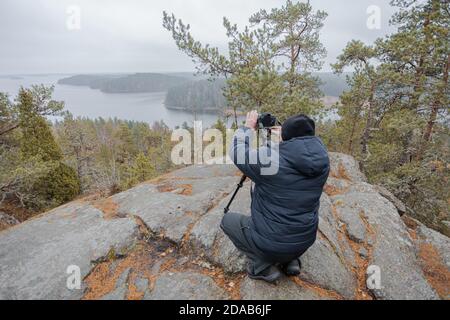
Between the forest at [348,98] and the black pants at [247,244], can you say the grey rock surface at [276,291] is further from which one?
the forest at [348,98]

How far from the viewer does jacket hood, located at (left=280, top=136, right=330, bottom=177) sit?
2489mm

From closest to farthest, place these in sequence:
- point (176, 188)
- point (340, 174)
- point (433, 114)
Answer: point (176, 188) → point (340, 174) → point (433, 114)

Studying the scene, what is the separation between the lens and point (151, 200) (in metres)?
5.48

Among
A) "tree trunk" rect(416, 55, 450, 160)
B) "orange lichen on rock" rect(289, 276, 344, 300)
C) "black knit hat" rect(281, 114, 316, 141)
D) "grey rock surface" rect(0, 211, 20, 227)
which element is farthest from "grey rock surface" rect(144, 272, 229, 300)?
"grey rock surface" rect(0, 211, 20, 227)

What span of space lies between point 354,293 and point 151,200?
4.17 metres

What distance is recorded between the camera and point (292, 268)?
10.4 feet

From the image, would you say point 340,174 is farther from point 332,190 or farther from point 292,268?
point 292,268

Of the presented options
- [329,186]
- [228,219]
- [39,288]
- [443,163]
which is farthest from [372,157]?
[39,288]

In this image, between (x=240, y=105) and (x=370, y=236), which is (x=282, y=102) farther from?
(x=370, y=236)

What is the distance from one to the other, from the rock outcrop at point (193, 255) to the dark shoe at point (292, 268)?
0.13 m

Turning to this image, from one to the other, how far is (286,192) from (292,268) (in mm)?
1225

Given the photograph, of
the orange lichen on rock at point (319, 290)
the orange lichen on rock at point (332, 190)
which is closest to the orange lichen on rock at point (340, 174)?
the orange lichen on rock at point (332, 190)

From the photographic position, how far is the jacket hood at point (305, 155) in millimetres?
2489


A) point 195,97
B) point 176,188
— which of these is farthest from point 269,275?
point 195,97
